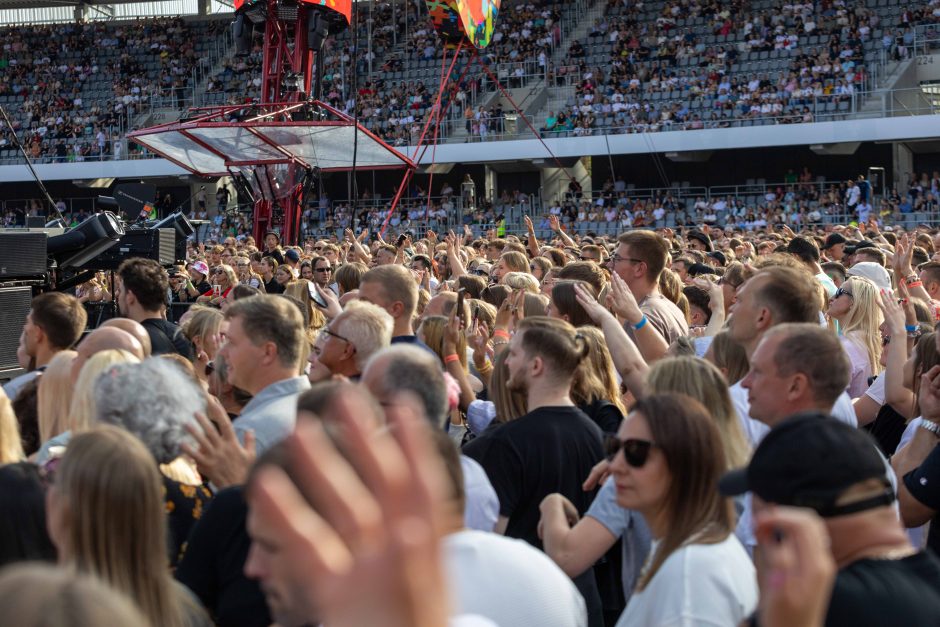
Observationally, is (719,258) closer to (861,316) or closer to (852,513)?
(861,316)

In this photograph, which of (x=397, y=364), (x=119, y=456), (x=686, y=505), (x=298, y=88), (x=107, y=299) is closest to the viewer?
(x=119, y=456)

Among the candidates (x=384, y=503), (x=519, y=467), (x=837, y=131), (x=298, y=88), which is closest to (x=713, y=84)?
A: (x=837, y=131)

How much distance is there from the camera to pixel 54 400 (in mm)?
3881

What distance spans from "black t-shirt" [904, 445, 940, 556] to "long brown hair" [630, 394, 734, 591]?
1.00m

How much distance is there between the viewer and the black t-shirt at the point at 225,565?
2.74m

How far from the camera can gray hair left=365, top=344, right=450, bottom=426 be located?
123 inches

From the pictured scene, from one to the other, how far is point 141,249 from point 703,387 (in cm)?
753

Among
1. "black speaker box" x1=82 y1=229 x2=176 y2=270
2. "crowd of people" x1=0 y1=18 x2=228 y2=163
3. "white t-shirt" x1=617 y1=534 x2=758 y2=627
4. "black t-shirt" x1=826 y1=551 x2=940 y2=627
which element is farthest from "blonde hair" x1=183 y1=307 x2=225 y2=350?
"crowd of people" x1=0 y1=18 x2=228 y2=163

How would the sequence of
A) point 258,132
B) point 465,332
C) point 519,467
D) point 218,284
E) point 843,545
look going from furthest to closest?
point 258,132
point 218,284
point 465,332
point 519,467
point 843,545

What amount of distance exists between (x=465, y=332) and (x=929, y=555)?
138 inches

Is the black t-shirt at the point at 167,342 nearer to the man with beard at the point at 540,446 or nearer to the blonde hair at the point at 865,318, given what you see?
the man with beard at the point at 540,446

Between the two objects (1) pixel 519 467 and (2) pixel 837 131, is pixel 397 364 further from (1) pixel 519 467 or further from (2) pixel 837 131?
(2) pixel 837 131

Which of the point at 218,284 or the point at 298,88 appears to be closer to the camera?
the point at 218,284

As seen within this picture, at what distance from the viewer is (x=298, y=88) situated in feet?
65.7
